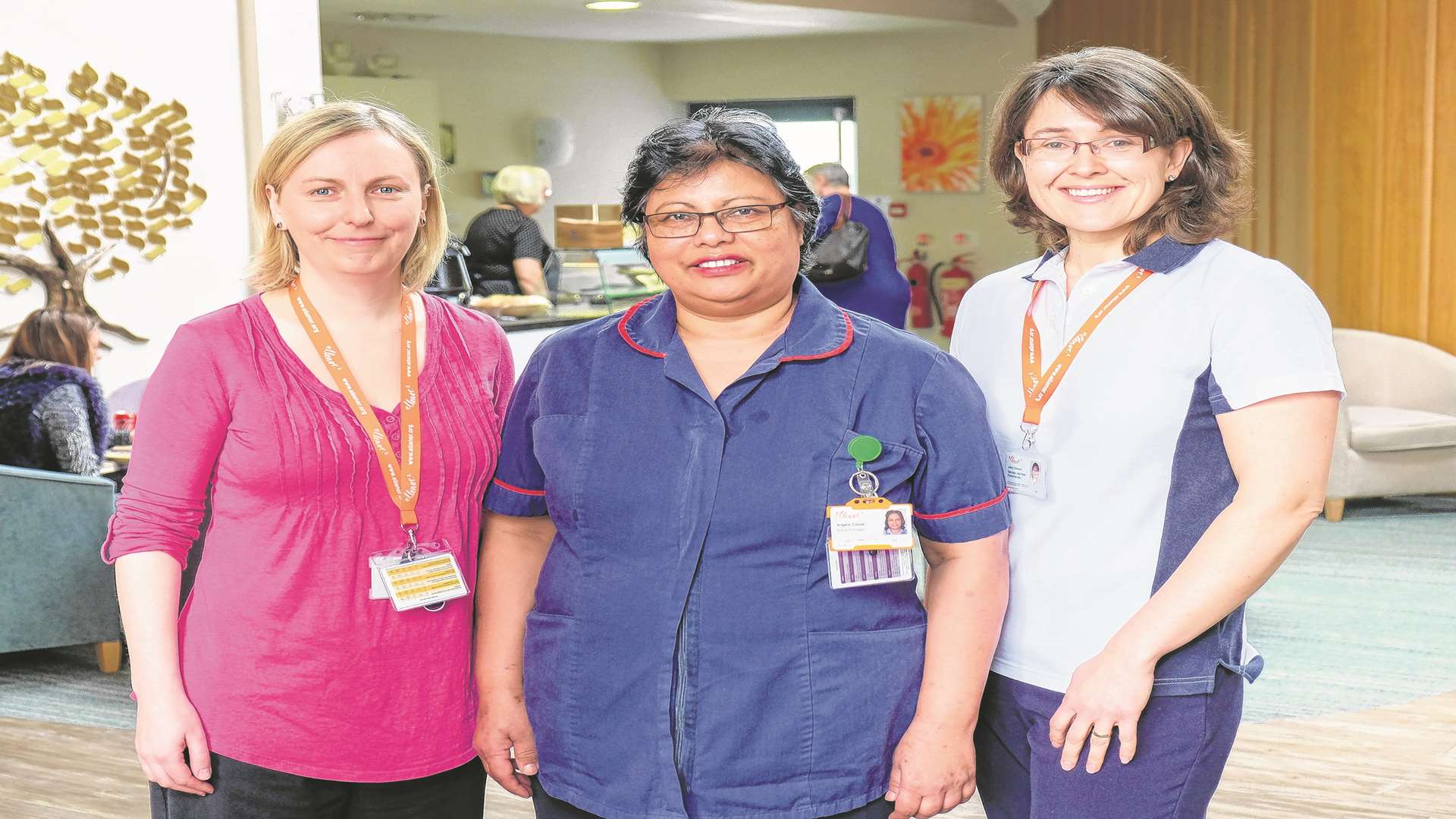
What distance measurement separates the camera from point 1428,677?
15.0ft

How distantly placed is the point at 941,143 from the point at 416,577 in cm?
1009

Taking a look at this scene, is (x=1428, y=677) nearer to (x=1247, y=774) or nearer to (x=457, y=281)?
(x=1247, y=774)

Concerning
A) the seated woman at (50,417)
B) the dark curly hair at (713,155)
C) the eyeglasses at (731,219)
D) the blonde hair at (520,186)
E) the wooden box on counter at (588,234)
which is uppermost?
the blonde hair at (520,186)

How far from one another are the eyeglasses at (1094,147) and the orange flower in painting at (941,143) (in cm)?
966

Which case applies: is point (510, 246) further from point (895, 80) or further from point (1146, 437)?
point (1146, 437)

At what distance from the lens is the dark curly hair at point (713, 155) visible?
5.32ft

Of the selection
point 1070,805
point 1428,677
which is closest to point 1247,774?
point 1428,677

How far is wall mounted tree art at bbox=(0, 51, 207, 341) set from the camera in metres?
5.47

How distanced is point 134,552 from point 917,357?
95 cm

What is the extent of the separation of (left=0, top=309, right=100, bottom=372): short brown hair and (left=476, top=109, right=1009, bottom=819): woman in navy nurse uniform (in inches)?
147

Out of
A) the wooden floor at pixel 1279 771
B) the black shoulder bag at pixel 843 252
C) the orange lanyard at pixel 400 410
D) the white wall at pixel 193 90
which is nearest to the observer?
the orange lanyard at pixel 400 410

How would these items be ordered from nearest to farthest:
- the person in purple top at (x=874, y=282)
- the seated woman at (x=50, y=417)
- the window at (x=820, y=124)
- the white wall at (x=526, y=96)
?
the seated woman at (x=50, y=417) < the person in purple top at (x=874, y=282) < the white wall at (x=526, y=96) < the window at (x=820, y=124)

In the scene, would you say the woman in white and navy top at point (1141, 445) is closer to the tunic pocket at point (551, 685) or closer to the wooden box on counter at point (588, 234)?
the tunic pocket at point (551, 685)

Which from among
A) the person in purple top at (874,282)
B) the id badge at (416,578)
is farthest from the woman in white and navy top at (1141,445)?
the person in purple top at (874,282)
